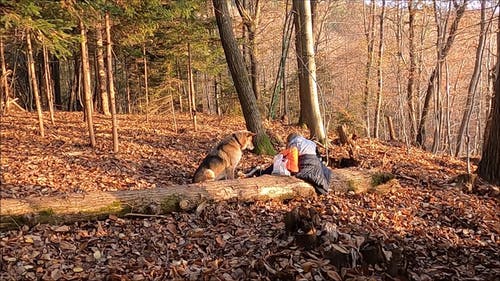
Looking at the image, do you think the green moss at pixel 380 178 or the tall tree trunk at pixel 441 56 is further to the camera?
the tall tree trunk at pixel 441 56

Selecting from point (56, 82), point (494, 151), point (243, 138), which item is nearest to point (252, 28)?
point (243, 138)

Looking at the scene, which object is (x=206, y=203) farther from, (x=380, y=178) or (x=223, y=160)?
(x=380, y=178)

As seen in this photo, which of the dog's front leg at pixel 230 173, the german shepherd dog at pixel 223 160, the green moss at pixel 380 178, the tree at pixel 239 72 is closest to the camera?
the german shepherd dog at pixel 223 160

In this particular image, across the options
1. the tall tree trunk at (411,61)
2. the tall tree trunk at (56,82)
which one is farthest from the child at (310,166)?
the tall tree trunk at (56,82)

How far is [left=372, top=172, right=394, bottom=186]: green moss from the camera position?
758cm

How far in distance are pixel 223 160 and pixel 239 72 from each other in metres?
3.34

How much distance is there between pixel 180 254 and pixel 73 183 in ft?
9.90

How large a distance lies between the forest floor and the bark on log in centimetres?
14

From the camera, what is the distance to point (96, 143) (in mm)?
10422

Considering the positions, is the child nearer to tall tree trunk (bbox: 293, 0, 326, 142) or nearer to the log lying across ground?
the log lying across ground

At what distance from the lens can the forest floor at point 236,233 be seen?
442 cm

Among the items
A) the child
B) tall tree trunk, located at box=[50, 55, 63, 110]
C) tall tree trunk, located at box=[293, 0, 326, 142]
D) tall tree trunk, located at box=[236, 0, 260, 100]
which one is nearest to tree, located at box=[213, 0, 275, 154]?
tall tree trunk, located at box=[293, 0, 326, 142]

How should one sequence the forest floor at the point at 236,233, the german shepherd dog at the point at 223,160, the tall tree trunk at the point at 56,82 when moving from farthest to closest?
the tall tree trunk at the point at 56,82 < the german shepherd dog at the point at 223,160 < the forest floor at the point at 236,233

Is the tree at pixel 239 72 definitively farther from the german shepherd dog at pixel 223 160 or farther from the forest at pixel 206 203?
the german shepherd dog at pixel 223 160
